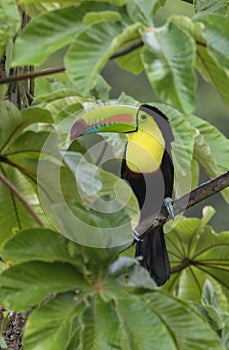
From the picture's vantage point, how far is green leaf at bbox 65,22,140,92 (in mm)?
799

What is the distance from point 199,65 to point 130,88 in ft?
27.1

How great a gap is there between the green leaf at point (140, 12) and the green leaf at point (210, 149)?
19.3 inches

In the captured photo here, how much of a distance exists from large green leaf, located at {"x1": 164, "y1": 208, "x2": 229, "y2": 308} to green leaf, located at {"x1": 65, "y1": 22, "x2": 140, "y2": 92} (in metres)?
0.65

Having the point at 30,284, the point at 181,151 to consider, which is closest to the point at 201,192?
the point at 181,151

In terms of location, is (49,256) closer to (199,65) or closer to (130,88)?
(199,65)

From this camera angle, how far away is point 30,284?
2.97 ft

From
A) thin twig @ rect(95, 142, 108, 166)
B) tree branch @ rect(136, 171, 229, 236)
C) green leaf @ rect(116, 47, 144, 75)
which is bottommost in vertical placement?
thin twig @ rect(95, 142, 108, 166)

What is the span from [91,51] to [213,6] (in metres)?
0.65

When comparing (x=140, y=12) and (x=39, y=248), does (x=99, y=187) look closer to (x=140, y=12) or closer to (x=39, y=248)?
(x=39, y=248)

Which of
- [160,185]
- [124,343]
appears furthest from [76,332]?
[160,185]

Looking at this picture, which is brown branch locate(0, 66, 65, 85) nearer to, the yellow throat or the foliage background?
the foliage background

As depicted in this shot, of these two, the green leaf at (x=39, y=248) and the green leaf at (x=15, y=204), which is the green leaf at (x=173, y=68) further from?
the green leaf at (x=15, y=204)

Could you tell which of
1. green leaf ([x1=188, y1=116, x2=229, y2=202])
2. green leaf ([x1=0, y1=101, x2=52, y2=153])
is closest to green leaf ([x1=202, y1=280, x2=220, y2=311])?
green leaf ([x1=188, y1=116, x2=229, y2=202])

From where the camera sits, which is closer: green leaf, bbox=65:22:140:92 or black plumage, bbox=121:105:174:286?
green leaf, bbox=65:22:140:92
